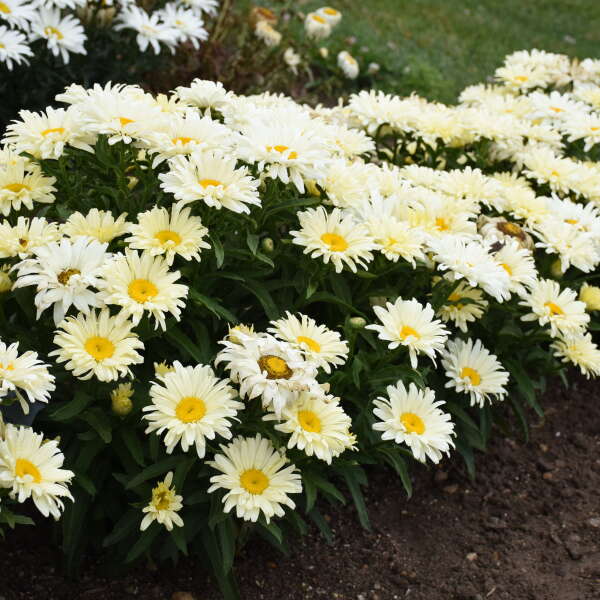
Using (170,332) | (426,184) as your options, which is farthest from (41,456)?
(426,184)

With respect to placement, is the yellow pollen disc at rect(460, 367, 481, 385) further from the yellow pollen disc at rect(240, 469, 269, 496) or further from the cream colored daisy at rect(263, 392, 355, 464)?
the yellow pollen disc at rect(240, 469, 269, 496)

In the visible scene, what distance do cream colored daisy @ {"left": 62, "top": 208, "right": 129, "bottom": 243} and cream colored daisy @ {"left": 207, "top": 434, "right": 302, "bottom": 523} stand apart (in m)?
0.72

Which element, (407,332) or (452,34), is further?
(452,34)

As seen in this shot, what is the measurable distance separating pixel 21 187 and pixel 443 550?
1.87m

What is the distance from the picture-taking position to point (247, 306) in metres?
2.80

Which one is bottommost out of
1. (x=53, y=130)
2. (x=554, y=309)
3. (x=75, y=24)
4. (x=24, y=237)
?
(x=554, y=309)

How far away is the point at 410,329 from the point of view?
2.56 meters

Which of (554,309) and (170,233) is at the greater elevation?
(170,233)

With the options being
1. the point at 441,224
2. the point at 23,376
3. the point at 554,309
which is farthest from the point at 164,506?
the point at 554,309

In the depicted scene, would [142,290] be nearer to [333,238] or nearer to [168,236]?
[168,236]

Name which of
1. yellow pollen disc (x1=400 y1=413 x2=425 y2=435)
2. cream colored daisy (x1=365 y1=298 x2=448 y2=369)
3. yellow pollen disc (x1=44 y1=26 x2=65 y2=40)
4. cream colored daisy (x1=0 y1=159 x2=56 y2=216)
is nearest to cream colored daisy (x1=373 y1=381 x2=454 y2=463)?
yellow pollen disc (x1=400 y1=413 x2=425 y2=435)

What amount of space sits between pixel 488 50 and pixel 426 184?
572 centimetres

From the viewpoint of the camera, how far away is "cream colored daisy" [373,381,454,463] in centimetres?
246

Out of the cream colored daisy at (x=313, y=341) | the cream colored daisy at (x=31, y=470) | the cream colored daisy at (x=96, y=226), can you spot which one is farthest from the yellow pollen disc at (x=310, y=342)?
the cream colored daisy at (x=31, y=470)
